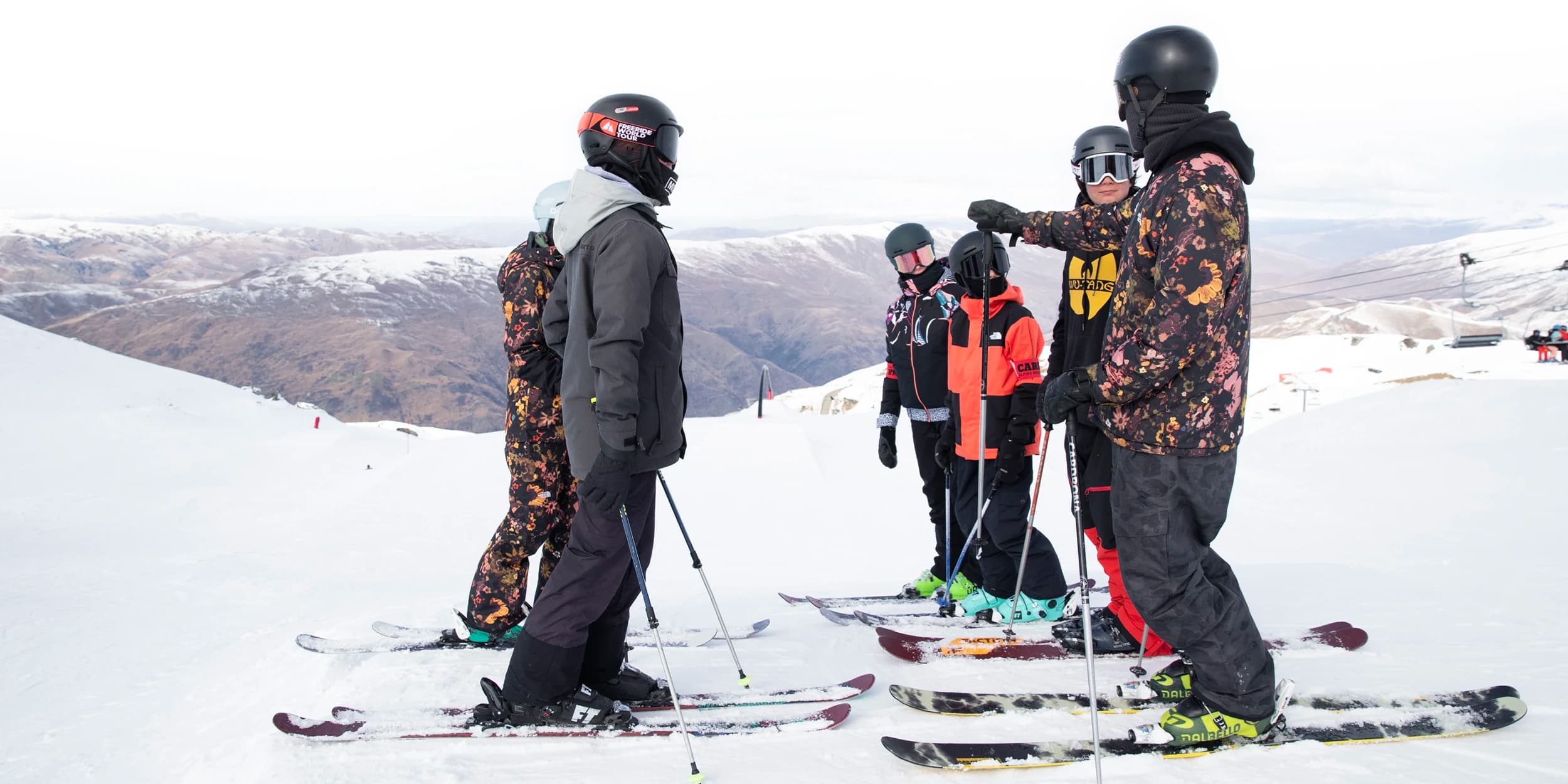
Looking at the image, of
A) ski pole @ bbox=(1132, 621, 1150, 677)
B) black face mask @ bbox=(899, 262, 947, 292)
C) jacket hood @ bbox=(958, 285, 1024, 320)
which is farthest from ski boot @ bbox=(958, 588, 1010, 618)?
black face mask @ bbox=(899, 262, 947, 292)

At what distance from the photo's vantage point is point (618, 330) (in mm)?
2912

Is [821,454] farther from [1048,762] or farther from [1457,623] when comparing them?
[1048,762]

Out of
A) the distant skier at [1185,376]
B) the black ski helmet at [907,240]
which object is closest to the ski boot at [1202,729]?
the distant skier at [1185,376]

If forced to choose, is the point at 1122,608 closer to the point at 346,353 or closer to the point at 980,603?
the point at 980,603

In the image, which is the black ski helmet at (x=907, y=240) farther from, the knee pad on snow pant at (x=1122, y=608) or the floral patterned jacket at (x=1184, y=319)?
the floral patterned jacket at (x=1184, y=319)

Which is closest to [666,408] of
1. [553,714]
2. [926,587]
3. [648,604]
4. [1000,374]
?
[648,604]

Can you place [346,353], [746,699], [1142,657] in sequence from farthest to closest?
[346,353] → [1142,657] → [746,699]

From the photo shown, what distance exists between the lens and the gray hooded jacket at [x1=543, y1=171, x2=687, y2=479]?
9.61 ft

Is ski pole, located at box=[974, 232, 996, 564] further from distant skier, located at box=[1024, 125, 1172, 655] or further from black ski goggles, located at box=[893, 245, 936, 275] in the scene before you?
black ski goggles, located at box=[893, 245, 936, 275]

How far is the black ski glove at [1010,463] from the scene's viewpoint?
4.48 meters

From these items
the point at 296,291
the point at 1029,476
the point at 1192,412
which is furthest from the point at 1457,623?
the point at 296,291

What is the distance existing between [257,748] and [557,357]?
6.33 ft

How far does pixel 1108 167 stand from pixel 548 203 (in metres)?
2.69

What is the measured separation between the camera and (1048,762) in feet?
9.29
